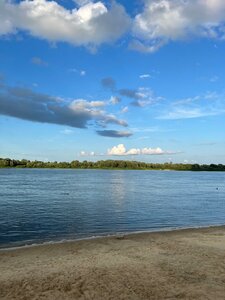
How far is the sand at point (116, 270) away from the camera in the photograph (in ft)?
36.3

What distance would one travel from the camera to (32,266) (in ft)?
46.4

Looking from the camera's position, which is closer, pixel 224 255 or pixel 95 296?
pixel 95 296

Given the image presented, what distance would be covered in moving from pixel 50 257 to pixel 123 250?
335cm

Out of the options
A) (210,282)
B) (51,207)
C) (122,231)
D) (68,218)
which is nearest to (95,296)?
(210,282)

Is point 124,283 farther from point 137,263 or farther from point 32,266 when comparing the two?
point 32,266

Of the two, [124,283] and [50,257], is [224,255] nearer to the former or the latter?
[124,283]

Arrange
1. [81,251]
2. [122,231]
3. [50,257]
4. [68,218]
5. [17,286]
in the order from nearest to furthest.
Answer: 1. [17,286]
2. [50,257]
3. [81,251]
4. [122,231]
5. [68,218]

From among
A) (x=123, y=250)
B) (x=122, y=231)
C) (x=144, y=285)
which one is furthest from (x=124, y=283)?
(x=122, y=231)

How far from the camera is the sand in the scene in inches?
436

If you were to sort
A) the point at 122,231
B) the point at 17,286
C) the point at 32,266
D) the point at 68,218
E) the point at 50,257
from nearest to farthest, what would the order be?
the point at 17,286
the point at 32,266
the point at 50,257
the point at 122,231
the point at 68,218

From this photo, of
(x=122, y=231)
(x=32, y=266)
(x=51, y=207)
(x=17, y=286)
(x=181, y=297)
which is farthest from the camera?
(x=51, y=207)

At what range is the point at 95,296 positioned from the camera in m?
10.8

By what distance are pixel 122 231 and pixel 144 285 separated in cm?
1443

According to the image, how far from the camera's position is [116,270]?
1349cm
